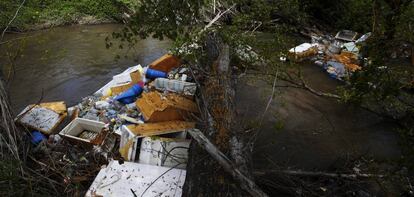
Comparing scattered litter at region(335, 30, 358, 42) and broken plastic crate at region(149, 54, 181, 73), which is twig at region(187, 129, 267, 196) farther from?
scattered litter at region(335, 30, 358, 42)

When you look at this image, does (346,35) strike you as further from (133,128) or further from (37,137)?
(37,137)

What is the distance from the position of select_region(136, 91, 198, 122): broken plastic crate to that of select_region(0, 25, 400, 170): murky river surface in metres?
0.76

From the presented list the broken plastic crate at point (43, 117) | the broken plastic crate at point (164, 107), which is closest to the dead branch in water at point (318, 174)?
the broken plastic crate at point (164, 107)

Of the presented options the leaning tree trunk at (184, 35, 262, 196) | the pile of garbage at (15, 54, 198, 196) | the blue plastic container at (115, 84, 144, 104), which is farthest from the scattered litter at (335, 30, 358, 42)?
the blue plastic container at (115, 84, 144, 104)

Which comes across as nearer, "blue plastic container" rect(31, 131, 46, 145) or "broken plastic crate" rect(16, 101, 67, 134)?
"blue plastic container" rect(31, 131, 46, 145)

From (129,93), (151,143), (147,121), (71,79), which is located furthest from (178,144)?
(71,79)

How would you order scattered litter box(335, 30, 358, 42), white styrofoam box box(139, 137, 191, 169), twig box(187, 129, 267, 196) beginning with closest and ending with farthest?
1. twig box(187, 129, 267, 196)
2. white styrofoam box box(139, 137, 191, 169)
3. scattered litter box(335, 30, 358, 42)

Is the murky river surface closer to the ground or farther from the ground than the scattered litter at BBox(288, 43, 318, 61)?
closer to the ground

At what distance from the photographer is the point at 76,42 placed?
29.5 ft

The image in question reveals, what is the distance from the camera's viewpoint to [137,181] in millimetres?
3211

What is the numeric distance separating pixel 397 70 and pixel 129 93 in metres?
3.47

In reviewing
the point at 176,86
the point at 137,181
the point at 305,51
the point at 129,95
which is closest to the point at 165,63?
the point at 176,86

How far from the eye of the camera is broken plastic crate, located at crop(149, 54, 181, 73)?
18.5 ft

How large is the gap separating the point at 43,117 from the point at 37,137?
0.39 meters
